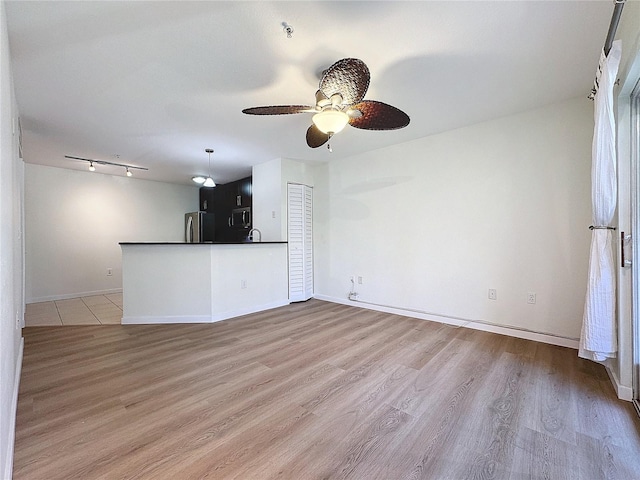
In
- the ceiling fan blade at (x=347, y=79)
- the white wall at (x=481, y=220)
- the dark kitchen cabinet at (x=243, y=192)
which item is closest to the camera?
the ceiling fan blade at (x=347, y=79)

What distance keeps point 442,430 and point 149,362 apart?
7.74 feet

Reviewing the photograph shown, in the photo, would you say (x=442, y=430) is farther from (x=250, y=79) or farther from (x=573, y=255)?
(x=250, y=79)

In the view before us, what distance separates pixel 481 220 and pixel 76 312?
5.77 metres

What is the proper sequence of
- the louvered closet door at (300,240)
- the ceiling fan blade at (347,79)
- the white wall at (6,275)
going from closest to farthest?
the white wall at (6,275), the ceiling fan blade at (347,79), the louvered closet door at (300,240)

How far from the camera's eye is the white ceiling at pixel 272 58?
1.53m

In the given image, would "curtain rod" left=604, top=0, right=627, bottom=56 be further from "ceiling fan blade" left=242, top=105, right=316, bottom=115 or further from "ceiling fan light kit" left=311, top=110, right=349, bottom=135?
"ceiling fan blade" left=242, top=105, right=316, bottom=115

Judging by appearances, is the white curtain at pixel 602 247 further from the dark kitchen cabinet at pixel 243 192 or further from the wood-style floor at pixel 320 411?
the dark kitchen cabinet at pixel 243 192

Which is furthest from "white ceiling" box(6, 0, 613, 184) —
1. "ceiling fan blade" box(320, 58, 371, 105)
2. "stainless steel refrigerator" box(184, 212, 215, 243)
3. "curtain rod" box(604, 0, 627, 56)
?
"stainless steel refrigerator" box(184, 212, 215, 243)

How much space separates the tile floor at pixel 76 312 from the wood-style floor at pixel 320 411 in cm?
88

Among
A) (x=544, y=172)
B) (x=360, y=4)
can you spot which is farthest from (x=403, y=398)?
(x=544, y=172)

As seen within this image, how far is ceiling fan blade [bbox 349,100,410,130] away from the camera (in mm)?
1887

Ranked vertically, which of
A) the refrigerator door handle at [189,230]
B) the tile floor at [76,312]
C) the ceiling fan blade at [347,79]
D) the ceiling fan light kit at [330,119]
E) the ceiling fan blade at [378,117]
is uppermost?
the ceiling fan blade at [347,79]

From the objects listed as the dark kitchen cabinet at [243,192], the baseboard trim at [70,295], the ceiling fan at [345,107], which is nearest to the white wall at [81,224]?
the baseboard trim at [70,295]

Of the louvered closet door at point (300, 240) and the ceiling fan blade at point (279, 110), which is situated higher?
the ceiling fan blade at point (279, 110)
